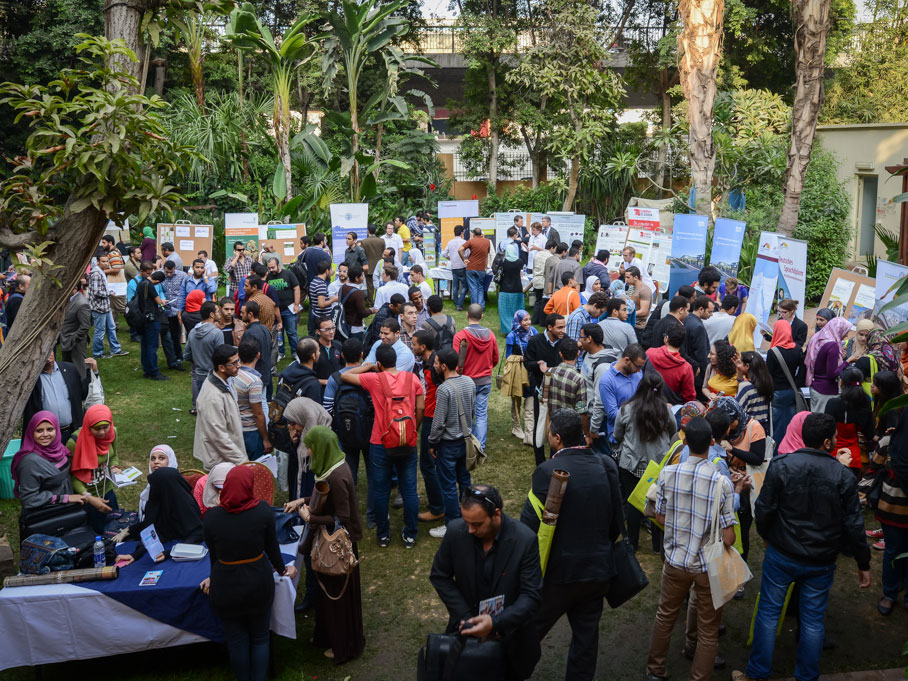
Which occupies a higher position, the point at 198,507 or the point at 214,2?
the point at 214,2

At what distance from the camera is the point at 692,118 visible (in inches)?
564

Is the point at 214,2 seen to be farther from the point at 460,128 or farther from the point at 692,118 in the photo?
the point at 460,128

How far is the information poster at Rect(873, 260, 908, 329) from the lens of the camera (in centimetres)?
813

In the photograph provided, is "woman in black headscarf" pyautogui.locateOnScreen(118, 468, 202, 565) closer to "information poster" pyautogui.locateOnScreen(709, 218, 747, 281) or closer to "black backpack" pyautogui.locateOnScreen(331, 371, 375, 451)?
"black backpack" pyautogui.locateOnScreen(331, 371, 375, 451)

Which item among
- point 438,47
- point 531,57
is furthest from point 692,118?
point 438,47

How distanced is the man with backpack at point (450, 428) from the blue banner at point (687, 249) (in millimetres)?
7832

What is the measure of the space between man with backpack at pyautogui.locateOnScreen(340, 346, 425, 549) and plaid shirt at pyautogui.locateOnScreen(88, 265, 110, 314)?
6.68 meters

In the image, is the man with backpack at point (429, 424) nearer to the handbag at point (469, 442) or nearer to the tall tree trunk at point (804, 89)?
the handbag at point (469, 442)

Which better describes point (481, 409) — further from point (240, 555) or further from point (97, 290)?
point (97, 290)

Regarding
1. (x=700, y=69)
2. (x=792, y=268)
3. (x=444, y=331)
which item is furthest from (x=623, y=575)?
(x=700, y=69)

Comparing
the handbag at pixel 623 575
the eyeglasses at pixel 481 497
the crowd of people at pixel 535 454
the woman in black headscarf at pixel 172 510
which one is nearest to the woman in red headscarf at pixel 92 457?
the crowd of people at pixel 535 454

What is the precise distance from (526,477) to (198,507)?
3.61 m

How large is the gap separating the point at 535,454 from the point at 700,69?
9233 millimetres

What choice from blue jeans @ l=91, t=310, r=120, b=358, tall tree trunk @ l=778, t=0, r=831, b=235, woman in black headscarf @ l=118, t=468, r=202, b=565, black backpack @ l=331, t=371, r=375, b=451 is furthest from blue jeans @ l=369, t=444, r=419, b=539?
tall tree trunk @ l=778, t=0, r=831, b=235
